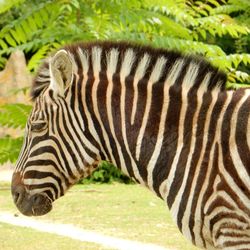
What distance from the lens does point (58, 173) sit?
224 inches

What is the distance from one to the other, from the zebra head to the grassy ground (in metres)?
5.19

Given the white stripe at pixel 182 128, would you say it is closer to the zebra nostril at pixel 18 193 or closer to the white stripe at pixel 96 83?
the white stripe at pixel 96 83

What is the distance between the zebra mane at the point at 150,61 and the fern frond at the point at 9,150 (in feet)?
12.5

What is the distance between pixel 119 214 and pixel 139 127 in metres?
8.83

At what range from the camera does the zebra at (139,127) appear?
17.0 ft

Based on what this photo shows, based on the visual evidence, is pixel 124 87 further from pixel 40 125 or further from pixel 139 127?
pixel 40 125

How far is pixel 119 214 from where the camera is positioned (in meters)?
14.2

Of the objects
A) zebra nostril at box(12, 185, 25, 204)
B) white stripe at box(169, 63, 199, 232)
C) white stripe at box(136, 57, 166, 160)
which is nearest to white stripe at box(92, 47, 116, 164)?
white stripe at box(136, 57, 166, 160)

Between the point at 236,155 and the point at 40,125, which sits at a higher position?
the point at 236,155

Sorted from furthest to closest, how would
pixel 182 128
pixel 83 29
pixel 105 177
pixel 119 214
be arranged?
1. pixel 105 177
2. pixel 119 214
3. pixel 83 29
4. pixel 182 128

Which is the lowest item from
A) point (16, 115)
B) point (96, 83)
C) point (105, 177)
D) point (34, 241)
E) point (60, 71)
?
point (105, 177)

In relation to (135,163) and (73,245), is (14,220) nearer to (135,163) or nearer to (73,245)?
(73,245)

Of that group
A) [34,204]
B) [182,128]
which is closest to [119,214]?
[34,204]

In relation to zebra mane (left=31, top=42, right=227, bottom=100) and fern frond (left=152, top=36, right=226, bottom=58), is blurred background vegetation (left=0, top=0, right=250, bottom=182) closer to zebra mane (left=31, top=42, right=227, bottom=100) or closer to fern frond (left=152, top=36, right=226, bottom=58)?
fern frond (left=152, top=36, right=226, bottom=58)
